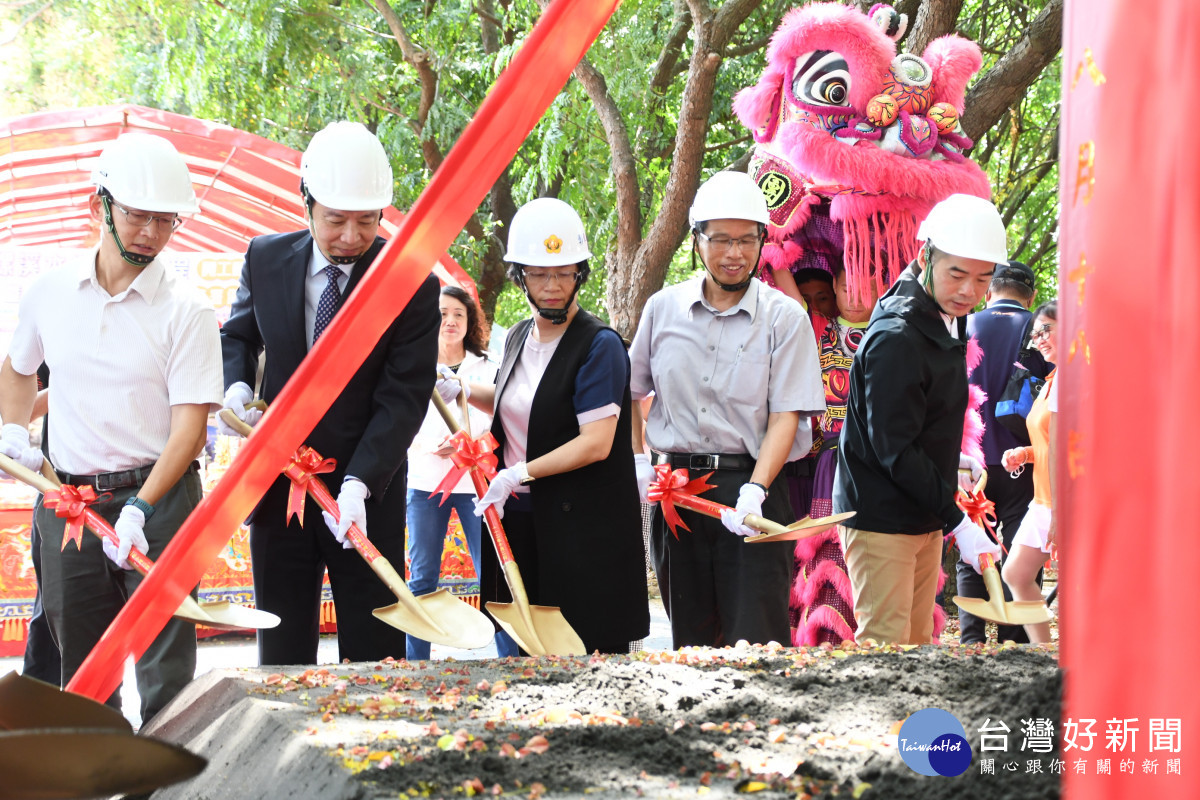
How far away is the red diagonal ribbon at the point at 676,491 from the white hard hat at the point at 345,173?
3.72 ft

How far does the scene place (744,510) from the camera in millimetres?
3088

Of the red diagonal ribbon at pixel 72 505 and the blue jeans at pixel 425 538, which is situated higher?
the red diagonal ribbon at pixel 72 505

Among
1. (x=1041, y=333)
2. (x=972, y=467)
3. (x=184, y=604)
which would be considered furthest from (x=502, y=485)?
(x=1041, y=333)

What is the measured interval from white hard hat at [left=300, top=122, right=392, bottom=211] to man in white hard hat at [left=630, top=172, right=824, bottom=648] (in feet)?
3.50

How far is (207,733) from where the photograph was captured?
77.9 inches

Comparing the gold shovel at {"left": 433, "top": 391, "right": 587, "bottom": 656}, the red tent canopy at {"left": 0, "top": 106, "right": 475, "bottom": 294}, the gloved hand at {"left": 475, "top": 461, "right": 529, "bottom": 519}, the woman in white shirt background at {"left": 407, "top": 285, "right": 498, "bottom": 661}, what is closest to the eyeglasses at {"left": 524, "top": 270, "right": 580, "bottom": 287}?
the gloved hand at {"left": 475, "top": 461, "right": 529, "bottom": 519}

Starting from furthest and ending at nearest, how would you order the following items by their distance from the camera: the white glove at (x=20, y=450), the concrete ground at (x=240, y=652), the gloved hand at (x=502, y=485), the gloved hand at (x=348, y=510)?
1. the concrete ground at (x=240, y=652)
2. the gloved hand at (x=502, y=485)
3. the white glove at (x=20, y=450)
4. the gloved hand at (x=348, y=510)

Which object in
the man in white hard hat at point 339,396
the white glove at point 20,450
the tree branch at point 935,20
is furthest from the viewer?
the tree branch at point 935,20

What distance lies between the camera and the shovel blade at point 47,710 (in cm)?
178

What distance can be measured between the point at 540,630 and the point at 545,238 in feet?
3.90

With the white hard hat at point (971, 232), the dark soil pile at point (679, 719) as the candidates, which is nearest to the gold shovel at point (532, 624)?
the dark soil pile at point (679, 719)

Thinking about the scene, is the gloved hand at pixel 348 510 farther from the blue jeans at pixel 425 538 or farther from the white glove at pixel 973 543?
the blue jeans at pixel 425 538

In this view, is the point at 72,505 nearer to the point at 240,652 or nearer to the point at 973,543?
the point at 973,543

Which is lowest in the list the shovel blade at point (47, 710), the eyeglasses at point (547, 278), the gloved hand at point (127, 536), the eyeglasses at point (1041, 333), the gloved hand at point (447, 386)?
the shovel blade at point (47, 710)
